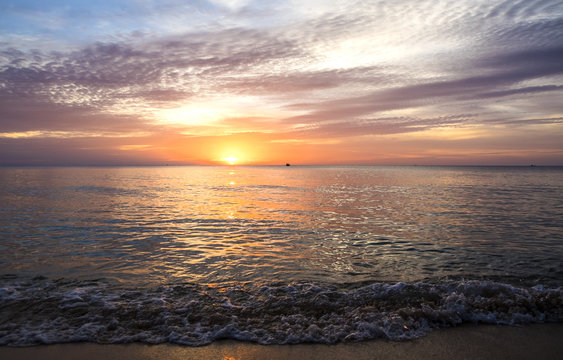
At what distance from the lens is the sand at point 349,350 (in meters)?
6.21

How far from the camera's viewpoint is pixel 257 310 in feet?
27.3

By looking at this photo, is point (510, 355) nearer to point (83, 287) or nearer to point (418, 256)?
point (418, 256)

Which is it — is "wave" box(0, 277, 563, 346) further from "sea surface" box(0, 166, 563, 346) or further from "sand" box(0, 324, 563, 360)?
"sand" box(0, 324, 563, 360)

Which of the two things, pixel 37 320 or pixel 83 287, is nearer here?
pixel 37 320

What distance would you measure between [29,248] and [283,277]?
1230cm

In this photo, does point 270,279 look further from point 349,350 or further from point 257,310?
point 349,350

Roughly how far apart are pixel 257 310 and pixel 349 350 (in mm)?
2763

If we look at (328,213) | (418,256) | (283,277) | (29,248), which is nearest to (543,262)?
(418,256)

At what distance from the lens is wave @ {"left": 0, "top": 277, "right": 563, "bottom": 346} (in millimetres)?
7078

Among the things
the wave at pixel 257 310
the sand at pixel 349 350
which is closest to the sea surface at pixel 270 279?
the wave at pixel 257 310

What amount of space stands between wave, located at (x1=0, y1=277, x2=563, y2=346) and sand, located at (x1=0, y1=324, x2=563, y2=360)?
0.26 m

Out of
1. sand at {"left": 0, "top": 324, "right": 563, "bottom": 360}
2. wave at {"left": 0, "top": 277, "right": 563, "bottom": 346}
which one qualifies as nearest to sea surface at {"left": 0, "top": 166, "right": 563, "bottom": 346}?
wave at {"left": 0, "top": 277, "right": 563, "bottom": 346}

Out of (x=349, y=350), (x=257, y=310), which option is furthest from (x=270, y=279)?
(x=349, y=350)

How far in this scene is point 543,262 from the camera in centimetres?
1199
